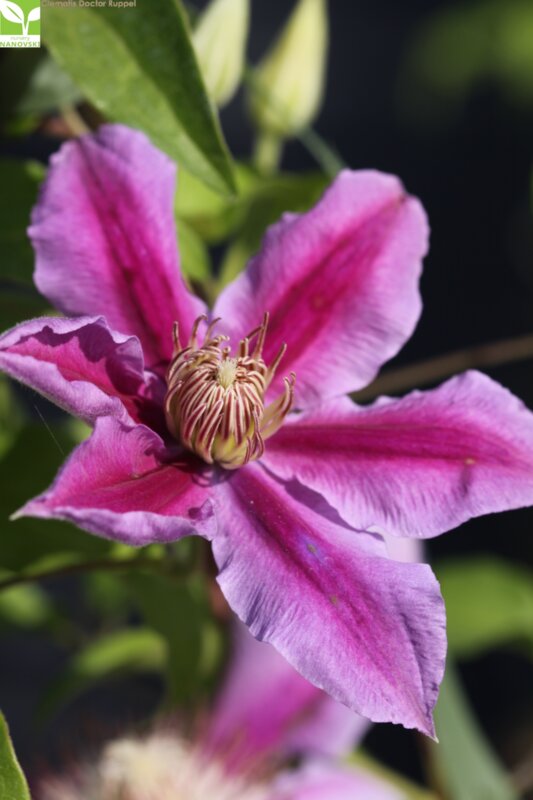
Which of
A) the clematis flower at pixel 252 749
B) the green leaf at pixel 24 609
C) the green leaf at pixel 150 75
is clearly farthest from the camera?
the green leaf at pixel 24 609

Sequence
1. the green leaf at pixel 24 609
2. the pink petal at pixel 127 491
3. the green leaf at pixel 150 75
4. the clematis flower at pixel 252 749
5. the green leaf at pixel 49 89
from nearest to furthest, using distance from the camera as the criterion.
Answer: the pink petal at pixel 127 491 < the green leaf at pixel 150 75 < the green leaf at pixel 49 89 < the clematis flower at pixel 252 749 < the green leaf at pixel 24 609

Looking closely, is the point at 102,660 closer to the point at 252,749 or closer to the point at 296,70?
the point at 252,749

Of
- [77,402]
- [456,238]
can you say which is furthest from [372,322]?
[456,238]

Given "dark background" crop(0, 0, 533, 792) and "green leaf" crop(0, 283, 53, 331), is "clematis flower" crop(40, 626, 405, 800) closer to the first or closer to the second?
"green leaf" crop(0, 283, 53, 331)

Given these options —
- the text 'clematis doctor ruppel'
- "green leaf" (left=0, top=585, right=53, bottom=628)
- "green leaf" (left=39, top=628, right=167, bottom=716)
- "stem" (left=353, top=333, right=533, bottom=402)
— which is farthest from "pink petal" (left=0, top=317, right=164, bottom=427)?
"green leaf" (left=0, top=585, right=53, bottom=628)

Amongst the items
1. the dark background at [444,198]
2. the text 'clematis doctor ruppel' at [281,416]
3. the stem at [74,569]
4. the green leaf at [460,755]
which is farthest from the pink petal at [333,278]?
the dark background at [444,198]

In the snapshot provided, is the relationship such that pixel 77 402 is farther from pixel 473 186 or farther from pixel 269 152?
pixel 473 186

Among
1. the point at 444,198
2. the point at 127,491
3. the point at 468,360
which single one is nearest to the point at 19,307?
the point at 127,491

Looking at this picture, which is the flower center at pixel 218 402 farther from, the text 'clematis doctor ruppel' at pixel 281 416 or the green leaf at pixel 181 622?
the green leaf at pixel 181 622
